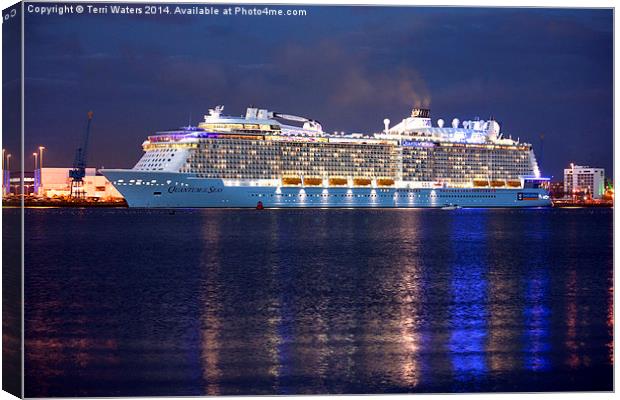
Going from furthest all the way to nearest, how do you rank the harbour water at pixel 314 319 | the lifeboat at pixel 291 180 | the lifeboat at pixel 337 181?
the lifeboat at pixel 337 181 < the lifeboat at pixel 291 180 < the harbour water at pixel 314 319

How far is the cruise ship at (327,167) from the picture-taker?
204 ft

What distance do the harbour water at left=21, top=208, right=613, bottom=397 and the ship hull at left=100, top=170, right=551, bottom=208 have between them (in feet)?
105

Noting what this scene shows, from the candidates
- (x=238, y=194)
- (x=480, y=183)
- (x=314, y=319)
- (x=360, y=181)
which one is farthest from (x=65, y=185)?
(x=314, y=319)

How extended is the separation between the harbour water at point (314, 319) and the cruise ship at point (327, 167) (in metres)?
Answer: 32.5

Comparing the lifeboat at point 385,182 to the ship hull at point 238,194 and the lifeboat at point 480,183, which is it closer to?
the ship hull at point 238,194

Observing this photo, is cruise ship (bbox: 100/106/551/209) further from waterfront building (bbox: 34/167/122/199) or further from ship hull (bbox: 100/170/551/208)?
waterfront building (bbox: 34/167/122/199)

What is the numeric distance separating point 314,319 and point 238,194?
1953 inches

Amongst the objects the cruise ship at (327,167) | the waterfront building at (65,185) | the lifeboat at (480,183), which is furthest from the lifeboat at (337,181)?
the waterfront building at (65,185)

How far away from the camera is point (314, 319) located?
14.3 metres

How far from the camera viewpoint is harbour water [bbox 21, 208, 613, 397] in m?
9.73

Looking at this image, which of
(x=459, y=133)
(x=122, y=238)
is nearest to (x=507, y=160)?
(x=459, y=133)

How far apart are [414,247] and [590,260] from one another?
5341mm

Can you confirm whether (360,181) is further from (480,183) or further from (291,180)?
(480,183)

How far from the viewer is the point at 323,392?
934cm
